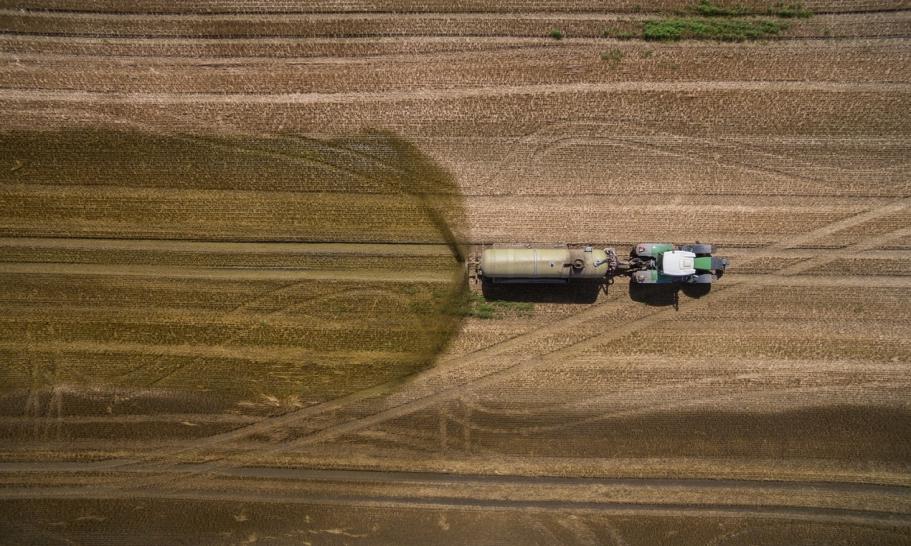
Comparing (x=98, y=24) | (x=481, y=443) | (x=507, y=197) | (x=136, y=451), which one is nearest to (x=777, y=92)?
(x=507, y=197)

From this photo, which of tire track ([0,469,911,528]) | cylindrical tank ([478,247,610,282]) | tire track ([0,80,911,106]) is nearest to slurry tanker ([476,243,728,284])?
cylindrical tank ([478,247,610,282])

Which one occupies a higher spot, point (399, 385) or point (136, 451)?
point (399, 385)

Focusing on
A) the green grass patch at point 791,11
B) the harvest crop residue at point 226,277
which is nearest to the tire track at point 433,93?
the harvest crop residue at point 226,277

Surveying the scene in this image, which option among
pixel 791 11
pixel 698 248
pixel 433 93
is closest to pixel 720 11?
pixel 791 11

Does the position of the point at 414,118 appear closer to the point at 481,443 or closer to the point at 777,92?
the point at 481,443

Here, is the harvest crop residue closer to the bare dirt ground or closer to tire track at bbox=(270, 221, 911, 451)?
the bare dirt ground

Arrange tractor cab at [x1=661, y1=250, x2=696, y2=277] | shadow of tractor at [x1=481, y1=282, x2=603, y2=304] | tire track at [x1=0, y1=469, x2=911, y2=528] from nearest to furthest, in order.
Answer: tractor cab at [x1=661, y1=250, x2=696, y2=277], shadow of tractor at [x1=481, y1=282, x2=603, y2=304], tire track at [x1=0, y1=469, x2=911, y2=528]

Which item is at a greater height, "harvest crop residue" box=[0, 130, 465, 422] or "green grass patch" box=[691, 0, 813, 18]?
"green grass patch" box=[691, 0, 813, 18]
